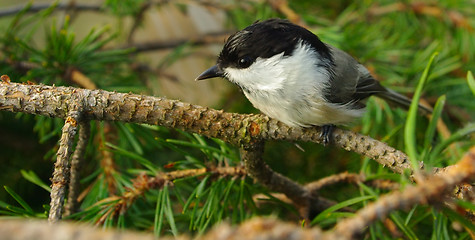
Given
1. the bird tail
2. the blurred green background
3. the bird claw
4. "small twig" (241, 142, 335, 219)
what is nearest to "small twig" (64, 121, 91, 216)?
the blurred green background

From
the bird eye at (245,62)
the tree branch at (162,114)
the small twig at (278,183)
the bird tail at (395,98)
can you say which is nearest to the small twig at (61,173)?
the tree branch at (162,114)

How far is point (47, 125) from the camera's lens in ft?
2.79

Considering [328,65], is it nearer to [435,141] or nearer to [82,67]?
[435,141]

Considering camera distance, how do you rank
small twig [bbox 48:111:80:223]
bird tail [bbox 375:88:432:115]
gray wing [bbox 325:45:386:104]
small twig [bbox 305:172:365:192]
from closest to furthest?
small twig [bbox 48:111:80:223]
small twig [bbox 305:172:365:192]
gray wing [bbox 325:45:386:104]
bird tail [bbox 375:88:432:115]

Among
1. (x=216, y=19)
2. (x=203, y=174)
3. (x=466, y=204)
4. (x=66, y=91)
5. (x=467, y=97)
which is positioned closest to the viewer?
(x=466, y=204)

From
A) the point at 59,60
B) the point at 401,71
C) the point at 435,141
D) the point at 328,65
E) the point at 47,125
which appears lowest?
the point at 435,141

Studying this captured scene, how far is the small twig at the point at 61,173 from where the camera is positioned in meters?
0.46

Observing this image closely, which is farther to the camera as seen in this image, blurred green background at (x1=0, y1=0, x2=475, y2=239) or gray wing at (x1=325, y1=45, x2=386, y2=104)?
gray wing at (x1=325, y1=45, x2=386, y2=104)

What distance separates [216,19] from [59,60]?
4.35ft

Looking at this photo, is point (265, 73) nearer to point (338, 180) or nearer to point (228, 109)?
point (338, 180)

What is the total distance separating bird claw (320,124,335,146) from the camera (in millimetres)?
668

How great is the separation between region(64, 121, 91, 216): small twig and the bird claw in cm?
37

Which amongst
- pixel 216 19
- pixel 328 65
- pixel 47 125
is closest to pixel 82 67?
pixel 47 125

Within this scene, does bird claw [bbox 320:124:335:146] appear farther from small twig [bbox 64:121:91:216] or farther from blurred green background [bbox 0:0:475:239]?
small twig [bbox 64:121:91:216]
